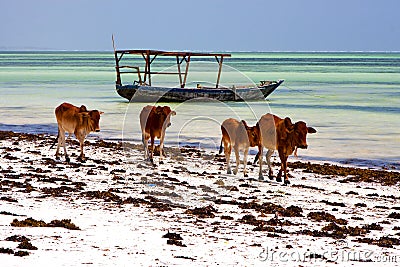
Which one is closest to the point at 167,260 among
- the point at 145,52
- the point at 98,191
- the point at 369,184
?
the point at 98,191

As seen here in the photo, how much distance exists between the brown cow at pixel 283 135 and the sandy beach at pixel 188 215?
74 cm

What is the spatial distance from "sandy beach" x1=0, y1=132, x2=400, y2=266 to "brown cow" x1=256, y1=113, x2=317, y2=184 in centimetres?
74

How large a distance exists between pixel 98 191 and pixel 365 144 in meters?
13.7

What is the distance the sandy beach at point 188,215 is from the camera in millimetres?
9039

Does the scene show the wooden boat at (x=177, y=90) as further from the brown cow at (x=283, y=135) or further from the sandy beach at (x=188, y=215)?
the brown cow at (x=283, y=135)

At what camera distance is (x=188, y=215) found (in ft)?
37.9

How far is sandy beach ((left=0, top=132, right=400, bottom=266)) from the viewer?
9.04 m

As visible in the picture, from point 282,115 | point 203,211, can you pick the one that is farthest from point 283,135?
point 282,115

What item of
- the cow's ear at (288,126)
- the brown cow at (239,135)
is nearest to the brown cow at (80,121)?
the brown cow at (239,135)

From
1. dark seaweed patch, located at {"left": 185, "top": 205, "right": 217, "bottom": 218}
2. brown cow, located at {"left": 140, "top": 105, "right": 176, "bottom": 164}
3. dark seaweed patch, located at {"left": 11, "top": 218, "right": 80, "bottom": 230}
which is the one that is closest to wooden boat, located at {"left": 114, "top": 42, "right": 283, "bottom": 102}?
brown cow, located at {"left": 140, "top": 105, "right": 176, "bottom": 164}

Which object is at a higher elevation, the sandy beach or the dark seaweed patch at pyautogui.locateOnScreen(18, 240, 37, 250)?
the sandy beach

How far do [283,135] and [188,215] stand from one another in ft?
14.2

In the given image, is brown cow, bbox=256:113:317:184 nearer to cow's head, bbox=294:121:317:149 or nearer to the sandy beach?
cow's head, bbox=294:121:317:149

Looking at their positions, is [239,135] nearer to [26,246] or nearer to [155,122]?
[155,122]
